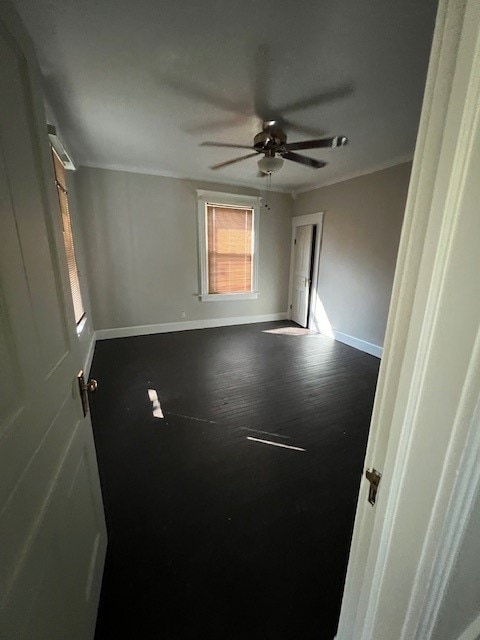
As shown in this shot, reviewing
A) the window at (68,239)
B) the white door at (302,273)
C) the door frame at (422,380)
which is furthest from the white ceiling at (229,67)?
the white door at (302,273)

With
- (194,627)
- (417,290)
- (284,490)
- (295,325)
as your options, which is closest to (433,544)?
(417,290)

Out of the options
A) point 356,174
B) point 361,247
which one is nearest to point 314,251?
point 361,247

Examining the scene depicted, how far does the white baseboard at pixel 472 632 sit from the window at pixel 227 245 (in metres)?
4.33

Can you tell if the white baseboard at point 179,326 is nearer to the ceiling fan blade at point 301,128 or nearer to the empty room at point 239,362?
the empty room at point 239,362

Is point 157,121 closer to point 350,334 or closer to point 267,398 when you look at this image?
point 267,398

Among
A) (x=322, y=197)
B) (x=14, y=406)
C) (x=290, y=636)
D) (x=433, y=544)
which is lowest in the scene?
(x=290, y=636)

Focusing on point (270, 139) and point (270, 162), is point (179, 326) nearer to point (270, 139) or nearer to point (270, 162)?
point (270, 162)

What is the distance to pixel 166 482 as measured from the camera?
5.47ft

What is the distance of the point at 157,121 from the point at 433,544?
3183 mm

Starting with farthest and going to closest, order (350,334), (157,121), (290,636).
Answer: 1. (350,334)
2. (157,121)
3. (290,636)

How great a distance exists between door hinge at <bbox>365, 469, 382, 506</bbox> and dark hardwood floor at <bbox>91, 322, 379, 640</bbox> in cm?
91

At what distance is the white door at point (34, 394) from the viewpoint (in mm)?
514

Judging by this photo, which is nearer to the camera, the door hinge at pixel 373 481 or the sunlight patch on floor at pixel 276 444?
the door hinge at pixel 373 481

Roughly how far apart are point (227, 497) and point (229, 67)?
276 cm
